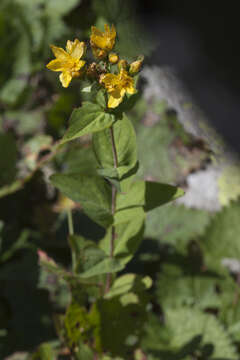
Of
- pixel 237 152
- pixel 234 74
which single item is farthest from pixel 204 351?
pixel 234 74

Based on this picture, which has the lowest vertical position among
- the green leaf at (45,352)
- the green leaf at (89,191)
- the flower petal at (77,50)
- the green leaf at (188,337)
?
the green leaf at (188,337)

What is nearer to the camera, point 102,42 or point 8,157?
point 102,42

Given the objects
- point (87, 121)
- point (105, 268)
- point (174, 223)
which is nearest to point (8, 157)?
point (174, 223)

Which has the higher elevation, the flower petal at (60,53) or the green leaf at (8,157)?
the flower petal at (60,53)

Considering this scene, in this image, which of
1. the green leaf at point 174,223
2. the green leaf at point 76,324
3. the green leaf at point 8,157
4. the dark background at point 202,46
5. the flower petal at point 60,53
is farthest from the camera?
the dark background at point 202,46

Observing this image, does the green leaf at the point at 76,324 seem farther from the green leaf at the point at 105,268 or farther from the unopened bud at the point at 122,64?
the unopened bud at the point at 122,64

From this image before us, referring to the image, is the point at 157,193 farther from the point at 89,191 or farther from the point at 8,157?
the point at 8,157

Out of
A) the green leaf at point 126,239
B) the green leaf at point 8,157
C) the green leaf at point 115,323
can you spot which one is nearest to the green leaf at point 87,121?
the green leaf at point 126,239
